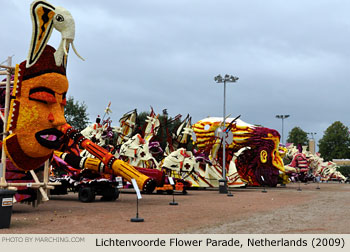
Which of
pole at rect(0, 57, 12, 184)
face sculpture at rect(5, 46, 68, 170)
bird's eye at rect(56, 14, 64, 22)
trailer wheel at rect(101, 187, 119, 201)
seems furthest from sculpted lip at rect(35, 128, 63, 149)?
trailer wheel at rect(101, 187, 119, 201)

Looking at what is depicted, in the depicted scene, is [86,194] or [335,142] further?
[335,142]

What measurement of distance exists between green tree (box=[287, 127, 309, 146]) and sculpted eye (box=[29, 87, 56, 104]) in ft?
244

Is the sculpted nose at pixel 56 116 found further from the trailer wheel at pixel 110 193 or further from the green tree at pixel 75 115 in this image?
the green tree at pixel 75 115

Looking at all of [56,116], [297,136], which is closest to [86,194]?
[56,116]

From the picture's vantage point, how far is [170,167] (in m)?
23.9

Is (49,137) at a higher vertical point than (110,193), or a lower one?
higher

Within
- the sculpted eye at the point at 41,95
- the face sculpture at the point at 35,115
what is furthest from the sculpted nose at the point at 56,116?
the sculpted eye at the point at 41,95

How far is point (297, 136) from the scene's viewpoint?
3275 inches

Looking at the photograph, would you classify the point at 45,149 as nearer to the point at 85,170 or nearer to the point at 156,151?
the point at 85,170

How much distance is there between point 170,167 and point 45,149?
1153 centimetres

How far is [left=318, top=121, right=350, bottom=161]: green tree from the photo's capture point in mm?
73688

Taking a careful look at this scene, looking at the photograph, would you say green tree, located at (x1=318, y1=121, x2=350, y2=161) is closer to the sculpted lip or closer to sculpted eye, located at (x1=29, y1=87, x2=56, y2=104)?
the sculpted lip

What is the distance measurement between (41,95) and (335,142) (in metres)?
70.3

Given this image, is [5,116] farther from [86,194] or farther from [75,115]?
[75,115]
